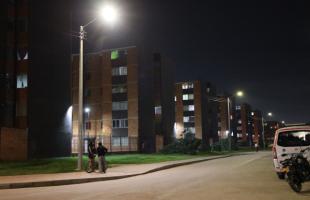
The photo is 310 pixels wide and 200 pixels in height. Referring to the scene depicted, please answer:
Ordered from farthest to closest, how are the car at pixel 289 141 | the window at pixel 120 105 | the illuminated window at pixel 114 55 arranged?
the illuminated window at pixel 114 55 < the window at pixel 120 105 < the car at pixel 289 141

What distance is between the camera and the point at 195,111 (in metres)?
113

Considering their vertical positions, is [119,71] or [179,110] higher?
[119,71]

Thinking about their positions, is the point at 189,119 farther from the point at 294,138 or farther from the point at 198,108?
the point at 294,138

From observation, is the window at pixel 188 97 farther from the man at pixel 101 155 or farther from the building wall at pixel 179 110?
the man at pixel 101 155

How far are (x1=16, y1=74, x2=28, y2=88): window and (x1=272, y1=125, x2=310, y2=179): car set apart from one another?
97.4 feet

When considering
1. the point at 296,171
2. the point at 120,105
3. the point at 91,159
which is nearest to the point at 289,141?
the point at 296,171

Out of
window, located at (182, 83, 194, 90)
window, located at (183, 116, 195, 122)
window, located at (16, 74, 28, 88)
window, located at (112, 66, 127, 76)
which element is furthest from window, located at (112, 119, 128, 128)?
window, located at (182, 83, 194, 90)

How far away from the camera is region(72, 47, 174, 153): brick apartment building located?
63844 millimetres

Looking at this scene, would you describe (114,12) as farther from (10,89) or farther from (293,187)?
(10,89)

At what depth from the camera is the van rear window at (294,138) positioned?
15152 mm

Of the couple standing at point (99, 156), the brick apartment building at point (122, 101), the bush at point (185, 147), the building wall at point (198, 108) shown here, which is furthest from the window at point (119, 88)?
the building wall at point (198, 108)

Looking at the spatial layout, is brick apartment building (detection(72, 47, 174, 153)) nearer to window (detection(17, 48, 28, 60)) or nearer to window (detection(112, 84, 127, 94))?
window (detection(112, 84, 127, 94))

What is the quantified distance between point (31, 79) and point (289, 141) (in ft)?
98.8

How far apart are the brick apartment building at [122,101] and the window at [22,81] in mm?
21990
